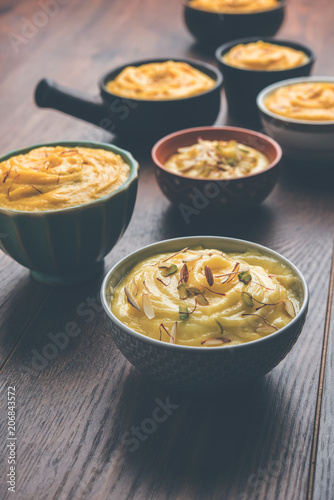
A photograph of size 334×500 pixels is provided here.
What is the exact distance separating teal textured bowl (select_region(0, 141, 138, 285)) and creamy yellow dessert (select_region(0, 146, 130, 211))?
0.11 ft

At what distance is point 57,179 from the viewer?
1156mm

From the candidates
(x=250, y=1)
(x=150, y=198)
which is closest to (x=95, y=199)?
(x=150, y=198)

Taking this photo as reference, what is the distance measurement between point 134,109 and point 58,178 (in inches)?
25.7

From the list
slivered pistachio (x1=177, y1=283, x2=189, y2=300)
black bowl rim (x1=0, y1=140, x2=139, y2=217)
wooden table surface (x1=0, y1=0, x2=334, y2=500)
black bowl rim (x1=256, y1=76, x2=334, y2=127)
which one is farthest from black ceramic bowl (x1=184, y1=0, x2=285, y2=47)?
slivered pistachio (x1=177, y1=283, x2=189, y2=300)

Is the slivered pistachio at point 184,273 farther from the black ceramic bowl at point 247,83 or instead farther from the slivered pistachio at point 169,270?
the black ceramic bowl at point 247,83

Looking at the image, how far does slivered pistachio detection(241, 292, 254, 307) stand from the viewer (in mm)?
908

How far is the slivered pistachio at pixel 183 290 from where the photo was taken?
945 mm

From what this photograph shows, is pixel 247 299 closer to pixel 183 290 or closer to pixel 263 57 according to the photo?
pixel 183 290

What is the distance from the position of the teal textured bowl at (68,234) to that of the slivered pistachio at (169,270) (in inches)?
8.4

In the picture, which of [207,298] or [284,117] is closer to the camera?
[207,298]

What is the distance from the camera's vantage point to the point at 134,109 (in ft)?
5.70

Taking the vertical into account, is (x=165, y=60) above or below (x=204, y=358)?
below

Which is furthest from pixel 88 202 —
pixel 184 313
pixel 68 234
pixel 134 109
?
pixel 134 109

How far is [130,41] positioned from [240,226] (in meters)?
1.60
